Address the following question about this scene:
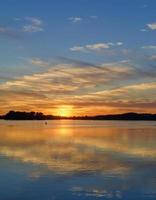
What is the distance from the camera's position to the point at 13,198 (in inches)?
459

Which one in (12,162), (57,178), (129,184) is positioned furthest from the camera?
(12,162)

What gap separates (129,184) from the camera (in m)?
14.2

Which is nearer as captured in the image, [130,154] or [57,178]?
[57,178]

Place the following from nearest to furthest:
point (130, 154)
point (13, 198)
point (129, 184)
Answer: point (13, 198) < point (129, 184) < point (130, 154)

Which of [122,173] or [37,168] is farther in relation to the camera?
[37,168]

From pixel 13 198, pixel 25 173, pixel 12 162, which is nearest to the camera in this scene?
pixel 13 198

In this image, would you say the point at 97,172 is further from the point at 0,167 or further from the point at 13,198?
the point at 13,198

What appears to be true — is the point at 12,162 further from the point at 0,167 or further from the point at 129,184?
the point at 129,184

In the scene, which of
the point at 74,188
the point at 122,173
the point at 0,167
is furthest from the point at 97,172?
the point at 0,167

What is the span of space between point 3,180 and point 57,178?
209 cm

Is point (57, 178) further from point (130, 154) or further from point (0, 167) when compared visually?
point (130, 154)

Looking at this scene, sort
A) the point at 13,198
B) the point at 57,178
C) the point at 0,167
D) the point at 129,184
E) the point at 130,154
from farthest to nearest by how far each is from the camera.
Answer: the point at 130,154, the point at 0,167, the point at 57,178, the point at 129,184, the point at 13,198

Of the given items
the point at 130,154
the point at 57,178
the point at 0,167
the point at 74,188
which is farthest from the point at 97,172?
the point at 130,154

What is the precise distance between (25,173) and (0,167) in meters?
2.06
